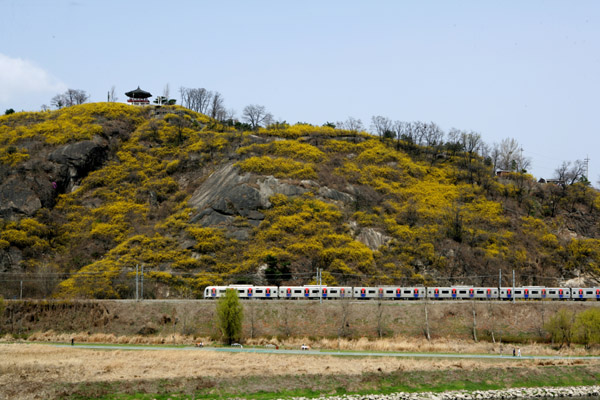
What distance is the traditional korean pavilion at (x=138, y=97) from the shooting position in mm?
135250

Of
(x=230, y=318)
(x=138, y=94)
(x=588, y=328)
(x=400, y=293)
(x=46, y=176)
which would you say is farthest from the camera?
(x=138, y=94)

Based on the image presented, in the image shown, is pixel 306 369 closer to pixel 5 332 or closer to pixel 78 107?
pixel 5 332

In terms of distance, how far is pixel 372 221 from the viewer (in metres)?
91.6

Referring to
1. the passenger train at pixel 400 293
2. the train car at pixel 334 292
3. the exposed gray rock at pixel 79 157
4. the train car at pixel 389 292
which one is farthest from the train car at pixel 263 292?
the exposed gray rock at pixel 79 157

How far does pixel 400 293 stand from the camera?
74438 millimetres

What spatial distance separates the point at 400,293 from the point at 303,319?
47.0ft

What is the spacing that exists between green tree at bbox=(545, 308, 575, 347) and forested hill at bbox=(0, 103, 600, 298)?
23.0m

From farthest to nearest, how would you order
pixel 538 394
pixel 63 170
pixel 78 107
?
pixel 78 107, pixel 63 170, pixel 538 394

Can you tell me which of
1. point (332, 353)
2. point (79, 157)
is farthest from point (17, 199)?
point (332, 353)

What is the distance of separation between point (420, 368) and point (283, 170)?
5712 centimetres

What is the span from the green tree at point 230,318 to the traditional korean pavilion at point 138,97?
84981 millimetres

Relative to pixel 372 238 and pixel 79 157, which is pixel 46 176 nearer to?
pixel 79 157

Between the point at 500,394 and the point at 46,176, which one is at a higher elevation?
the point at 46,176

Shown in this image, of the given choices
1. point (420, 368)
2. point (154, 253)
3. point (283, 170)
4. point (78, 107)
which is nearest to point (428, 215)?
point (283, 170)
